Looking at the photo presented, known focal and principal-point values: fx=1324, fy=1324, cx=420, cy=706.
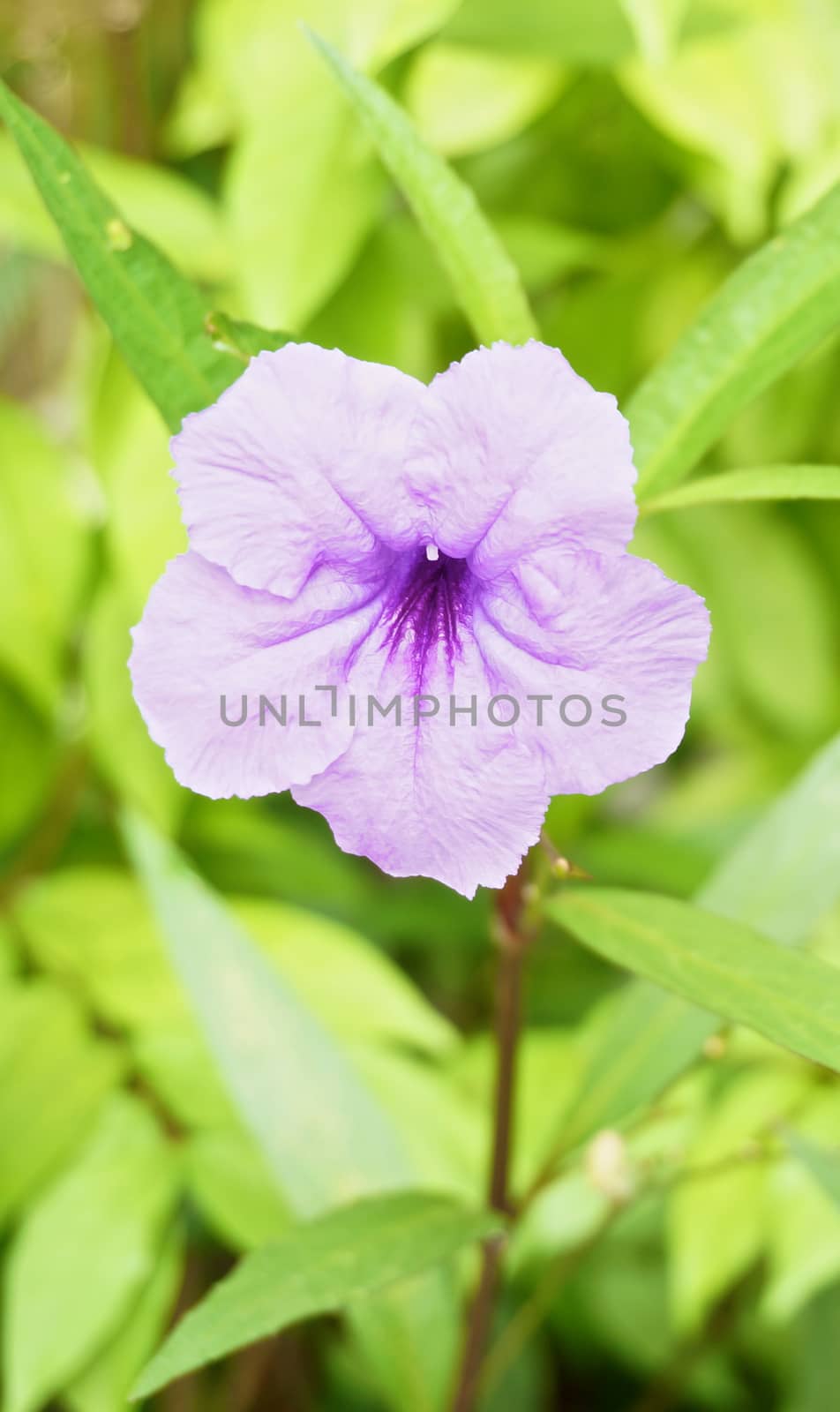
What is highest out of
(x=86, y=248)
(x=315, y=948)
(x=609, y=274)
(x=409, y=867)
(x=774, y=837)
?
(x=86, y=248)

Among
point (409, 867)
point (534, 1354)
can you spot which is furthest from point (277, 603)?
point (534, 1354)

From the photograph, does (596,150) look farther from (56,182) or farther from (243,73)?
(56,182)

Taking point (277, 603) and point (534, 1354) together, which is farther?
point (534, 1354)

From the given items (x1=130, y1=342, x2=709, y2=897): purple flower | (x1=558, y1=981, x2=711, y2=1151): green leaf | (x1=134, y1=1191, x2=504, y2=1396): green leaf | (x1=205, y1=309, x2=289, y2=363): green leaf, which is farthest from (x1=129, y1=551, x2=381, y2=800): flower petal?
(x1=558, y1=981, x2=711, y2=1151): green leaf

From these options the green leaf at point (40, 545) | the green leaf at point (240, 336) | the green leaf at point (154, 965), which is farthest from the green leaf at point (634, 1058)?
the green leaf at point (40, 545)

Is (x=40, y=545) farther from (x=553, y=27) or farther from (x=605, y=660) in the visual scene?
(x=605, y=660)

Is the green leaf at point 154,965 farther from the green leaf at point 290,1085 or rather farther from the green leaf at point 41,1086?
the green leaf at point 290,1085
